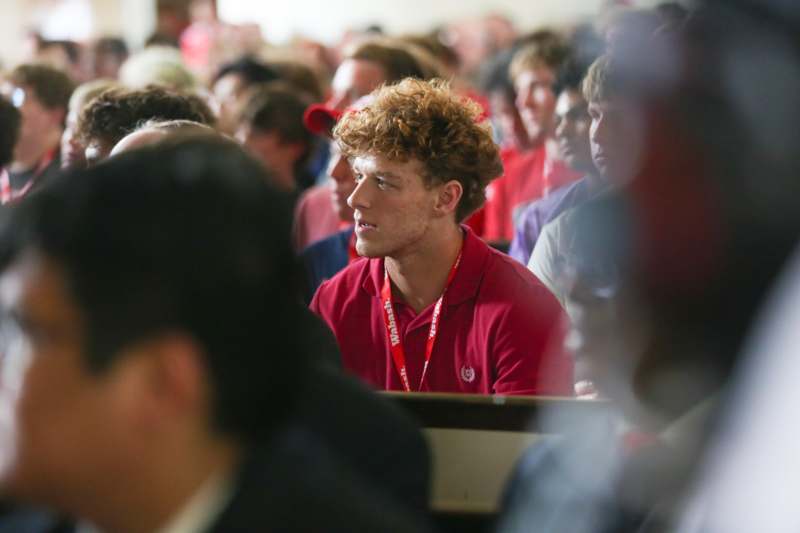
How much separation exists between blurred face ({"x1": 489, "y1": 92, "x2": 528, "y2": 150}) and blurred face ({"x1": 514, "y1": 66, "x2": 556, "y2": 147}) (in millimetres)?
204

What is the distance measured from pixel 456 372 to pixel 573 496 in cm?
144

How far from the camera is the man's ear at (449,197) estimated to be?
3111 millimetres

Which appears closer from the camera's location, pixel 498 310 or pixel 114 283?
pixel 114 283

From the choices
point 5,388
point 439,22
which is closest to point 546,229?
A: point 5,388

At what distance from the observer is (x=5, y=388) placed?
1.12m

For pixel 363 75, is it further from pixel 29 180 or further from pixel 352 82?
pixel 29 180

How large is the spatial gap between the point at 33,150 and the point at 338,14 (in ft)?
30.3

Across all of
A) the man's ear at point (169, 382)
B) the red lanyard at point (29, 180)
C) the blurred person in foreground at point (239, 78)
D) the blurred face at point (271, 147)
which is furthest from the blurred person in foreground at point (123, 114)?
the blurred person in foreground at point (239, 78)

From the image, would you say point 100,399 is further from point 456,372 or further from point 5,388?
point 456,372

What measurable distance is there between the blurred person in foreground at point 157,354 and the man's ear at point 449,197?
6.54ft

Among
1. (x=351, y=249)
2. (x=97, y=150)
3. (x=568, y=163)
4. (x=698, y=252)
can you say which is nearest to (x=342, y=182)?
(x=351, y=249)

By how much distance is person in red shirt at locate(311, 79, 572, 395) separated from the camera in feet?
9.24

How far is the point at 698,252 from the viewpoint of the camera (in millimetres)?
1224

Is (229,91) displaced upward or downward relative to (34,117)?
downward
